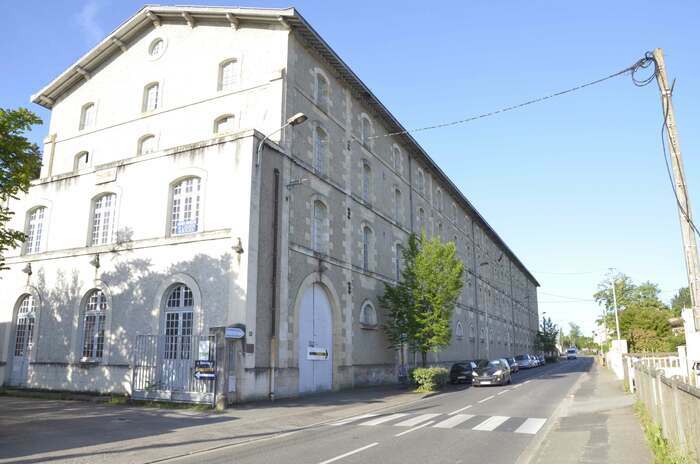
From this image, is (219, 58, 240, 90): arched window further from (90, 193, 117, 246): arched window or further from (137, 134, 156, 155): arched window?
(90, 193, 117, 246): arched window

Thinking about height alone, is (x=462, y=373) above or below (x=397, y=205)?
below

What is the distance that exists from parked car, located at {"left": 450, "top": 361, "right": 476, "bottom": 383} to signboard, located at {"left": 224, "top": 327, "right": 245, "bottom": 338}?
16730mm

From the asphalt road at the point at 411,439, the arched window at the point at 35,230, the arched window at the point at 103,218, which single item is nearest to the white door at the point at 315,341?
the asphalt road at the point at 411,439

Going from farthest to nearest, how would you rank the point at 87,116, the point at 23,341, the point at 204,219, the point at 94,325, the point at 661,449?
the point at 87,116, the point at 23,341, the point at 94,325, the point at 204,219, the point at 661,449

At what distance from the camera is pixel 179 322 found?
Result: 18938 millimetres

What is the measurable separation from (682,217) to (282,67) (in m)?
16.9

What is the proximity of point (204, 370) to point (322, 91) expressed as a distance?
1484 centimetres

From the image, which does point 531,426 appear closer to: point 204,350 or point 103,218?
point 204,350

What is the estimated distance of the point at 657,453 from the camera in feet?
26.3

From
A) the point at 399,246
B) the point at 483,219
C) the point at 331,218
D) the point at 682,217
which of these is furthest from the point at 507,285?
the point at 682,217

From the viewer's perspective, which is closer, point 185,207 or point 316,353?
point 185,207

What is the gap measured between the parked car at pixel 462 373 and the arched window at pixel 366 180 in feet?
35.9

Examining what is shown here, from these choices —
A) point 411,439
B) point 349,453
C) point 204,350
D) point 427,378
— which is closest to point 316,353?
point 427,378

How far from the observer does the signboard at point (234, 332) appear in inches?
655
